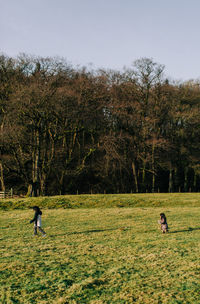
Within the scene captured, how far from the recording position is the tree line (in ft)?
134

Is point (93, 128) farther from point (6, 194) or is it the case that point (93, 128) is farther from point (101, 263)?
point (101, 263)

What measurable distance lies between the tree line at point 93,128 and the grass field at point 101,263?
70.5ft

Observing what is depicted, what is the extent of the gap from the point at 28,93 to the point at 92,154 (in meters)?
16.0

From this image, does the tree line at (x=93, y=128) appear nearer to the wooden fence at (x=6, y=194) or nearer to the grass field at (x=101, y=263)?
the wooden fence at (x=6, y=194)

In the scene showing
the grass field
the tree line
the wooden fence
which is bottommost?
the grass field

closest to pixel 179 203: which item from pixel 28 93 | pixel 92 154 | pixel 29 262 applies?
pixel 92 154

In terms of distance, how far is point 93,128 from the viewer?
46.8m

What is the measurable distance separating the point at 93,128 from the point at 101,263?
36.3 metres

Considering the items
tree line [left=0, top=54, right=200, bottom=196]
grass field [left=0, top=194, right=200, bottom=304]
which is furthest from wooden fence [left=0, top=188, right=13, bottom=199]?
grass field [left=0, top=194, right=200, bottom=304]

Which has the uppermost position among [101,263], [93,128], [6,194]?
[93,128]

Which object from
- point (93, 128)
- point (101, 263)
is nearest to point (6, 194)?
point (93, 128)

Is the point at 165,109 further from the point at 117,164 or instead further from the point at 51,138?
the point at 51,138

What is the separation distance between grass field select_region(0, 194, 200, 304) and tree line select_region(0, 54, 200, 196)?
70.5 ft

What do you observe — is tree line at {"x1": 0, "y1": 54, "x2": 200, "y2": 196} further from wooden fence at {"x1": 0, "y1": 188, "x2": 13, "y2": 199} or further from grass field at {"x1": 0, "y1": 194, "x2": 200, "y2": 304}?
grass field at {"x1": 0, "y1": 194, "x2": 200, "y2": 304}
